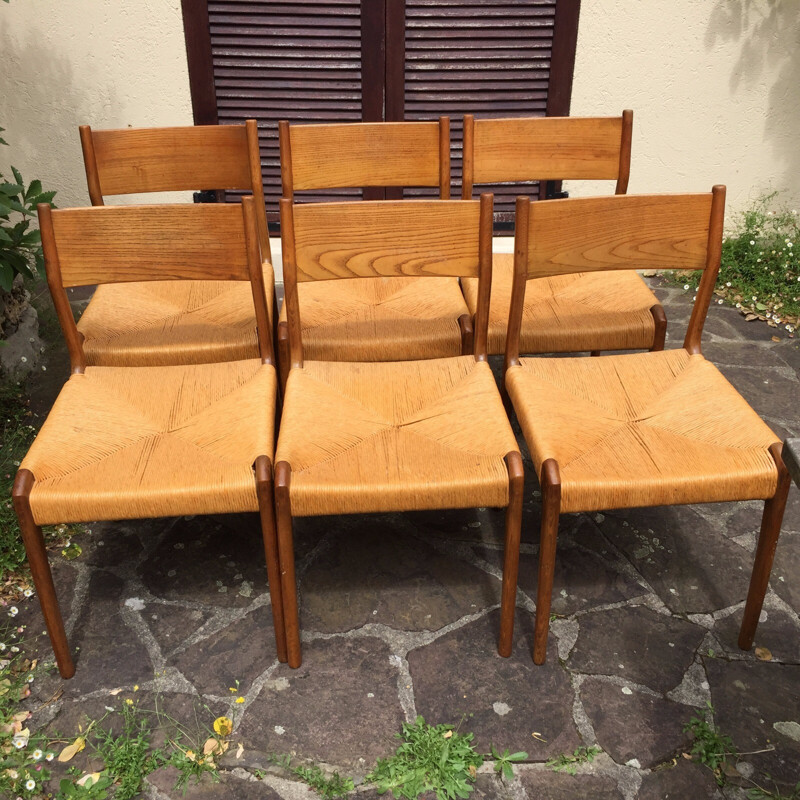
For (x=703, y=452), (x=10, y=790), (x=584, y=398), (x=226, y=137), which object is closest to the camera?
(x=10, y=790)

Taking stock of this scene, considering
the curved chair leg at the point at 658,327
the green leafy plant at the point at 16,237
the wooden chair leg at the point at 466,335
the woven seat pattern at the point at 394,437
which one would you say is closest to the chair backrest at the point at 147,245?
the woven seat pattern at the point at 394,437

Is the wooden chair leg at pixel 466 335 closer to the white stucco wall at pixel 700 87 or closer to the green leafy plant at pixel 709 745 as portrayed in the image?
the green leafy plant at pixel 709 745

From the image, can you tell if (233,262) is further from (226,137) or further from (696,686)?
(696,686)

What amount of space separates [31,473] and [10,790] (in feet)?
2.23

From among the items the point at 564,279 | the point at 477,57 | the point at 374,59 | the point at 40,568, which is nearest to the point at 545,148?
the point at 564,279

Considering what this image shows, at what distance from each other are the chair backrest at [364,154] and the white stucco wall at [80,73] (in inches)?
54.8

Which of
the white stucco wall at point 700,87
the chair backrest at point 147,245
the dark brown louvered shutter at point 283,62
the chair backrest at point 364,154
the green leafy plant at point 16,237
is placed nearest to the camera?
the chair backrest at point 147,245

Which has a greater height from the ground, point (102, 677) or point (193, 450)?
point (193, 450)

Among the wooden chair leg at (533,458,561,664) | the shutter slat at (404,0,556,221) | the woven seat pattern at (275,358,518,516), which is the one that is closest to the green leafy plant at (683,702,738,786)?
the wooden chair leg at (533,458,561,664)

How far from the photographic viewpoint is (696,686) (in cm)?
199

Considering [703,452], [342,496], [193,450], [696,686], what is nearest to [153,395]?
[193,450]

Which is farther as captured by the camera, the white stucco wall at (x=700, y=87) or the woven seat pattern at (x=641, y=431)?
the white stucco wall at (x=700, y=87)

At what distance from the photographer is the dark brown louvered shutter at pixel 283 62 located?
3641mm

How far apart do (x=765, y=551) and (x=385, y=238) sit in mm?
1236
